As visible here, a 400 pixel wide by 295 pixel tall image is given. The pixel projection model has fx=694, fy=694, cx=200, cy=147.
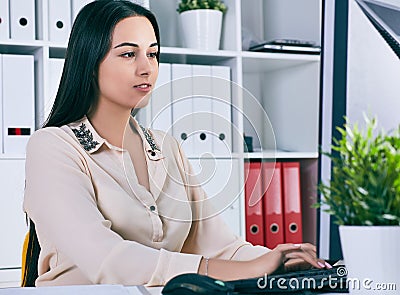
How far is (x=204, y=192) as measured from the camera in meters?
1.55

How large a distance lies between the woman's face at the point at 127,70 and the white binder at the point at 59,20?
101 centimetres

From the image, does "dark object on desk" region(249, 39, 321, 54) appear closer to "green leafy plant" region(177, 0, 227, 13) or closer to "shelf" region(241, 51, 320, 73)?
"shelf" region(241, 51, 320, 73)

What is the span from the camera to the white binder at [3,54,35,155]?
248cm

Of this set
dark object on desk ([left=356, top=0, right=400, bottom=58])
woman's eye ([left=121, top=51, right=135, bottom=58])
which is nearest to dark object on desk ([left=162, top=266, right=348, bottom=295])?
dark object on desk ([left=356, top=0, right=400, bottom=58])

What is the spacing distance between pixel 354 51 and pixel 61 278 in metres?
0.84

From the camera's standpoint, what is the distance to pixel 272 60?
2.92 metres

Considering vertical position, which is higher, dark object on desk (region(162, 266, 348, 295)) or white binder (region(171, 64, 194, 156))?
white binder (region(171, 64, 194, 156))

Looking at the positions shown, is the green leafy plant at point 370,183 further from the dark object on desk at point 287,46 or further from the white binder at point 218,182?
the dark object on desk at point 287,46

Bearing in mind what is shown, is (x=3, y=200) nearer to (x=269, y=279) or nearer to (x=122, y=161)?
(x=122, y=161)

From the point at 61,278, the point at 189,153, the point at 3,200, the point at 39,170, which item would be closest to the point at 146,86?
the point at 189,153

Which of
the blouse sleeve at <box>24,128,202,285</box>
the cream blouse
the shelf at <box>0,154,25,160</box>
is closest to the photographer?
the blouse sleeve at <box>24,128,202,285</box>

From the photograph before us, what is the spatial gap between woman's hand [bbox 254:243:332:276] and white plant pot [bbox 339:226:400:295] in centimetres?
33

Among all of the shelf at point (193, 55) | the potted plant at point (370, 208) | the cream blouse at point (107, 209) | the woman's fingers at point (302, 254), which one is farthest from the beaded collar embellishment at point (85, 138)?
the shelf at point (193, 55)

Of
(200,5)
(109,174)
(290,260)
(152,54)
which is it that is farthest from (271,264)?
(200,5)
